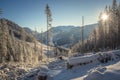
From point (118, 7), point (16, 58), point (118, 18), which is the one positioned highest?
point (118, 7)

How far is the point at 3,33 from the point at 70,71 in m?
41.8

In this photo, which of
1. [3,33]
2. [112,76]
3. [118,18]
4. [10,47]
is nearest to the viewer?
[112,76]

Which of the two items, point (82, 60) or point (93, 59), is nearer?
point (82, 60)

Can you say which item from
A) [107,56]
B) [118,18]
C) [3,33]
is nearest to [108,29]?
[118,18]

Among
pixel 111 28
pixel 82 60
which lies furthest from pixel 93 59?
pixel 111 28

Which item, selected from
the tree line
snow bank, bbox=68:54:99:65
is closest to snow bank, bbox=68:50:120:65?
snow bank, bbox=68:54:99:65

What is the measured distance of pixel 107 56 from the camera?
870 inches

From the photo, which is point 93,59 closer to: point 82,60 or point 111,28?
point 82,60

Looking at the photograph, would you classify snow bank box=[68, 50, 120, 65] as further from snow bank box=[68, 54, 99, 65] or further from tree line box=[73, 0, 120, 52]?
tree line box=[73, 0, 120, 52]

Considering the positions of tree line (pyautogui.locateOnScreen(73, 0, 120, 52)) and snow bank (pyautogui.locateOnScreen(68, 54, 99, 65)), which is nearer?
snow bank (pyautogui.locateOnScreen(68, 54, 99, 65))

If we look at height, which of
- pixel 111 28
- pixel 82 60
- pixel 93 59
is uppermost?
pixel 111 28

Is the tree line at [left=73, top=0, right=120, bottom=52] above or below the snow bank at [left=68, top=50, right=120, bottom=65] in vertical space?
above

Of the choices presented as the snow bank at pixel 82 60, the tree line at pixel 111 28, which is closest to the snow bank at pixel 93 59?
the snow bank at pixel 82 60

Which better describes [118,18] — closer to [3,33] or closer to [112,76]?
[3,33]
